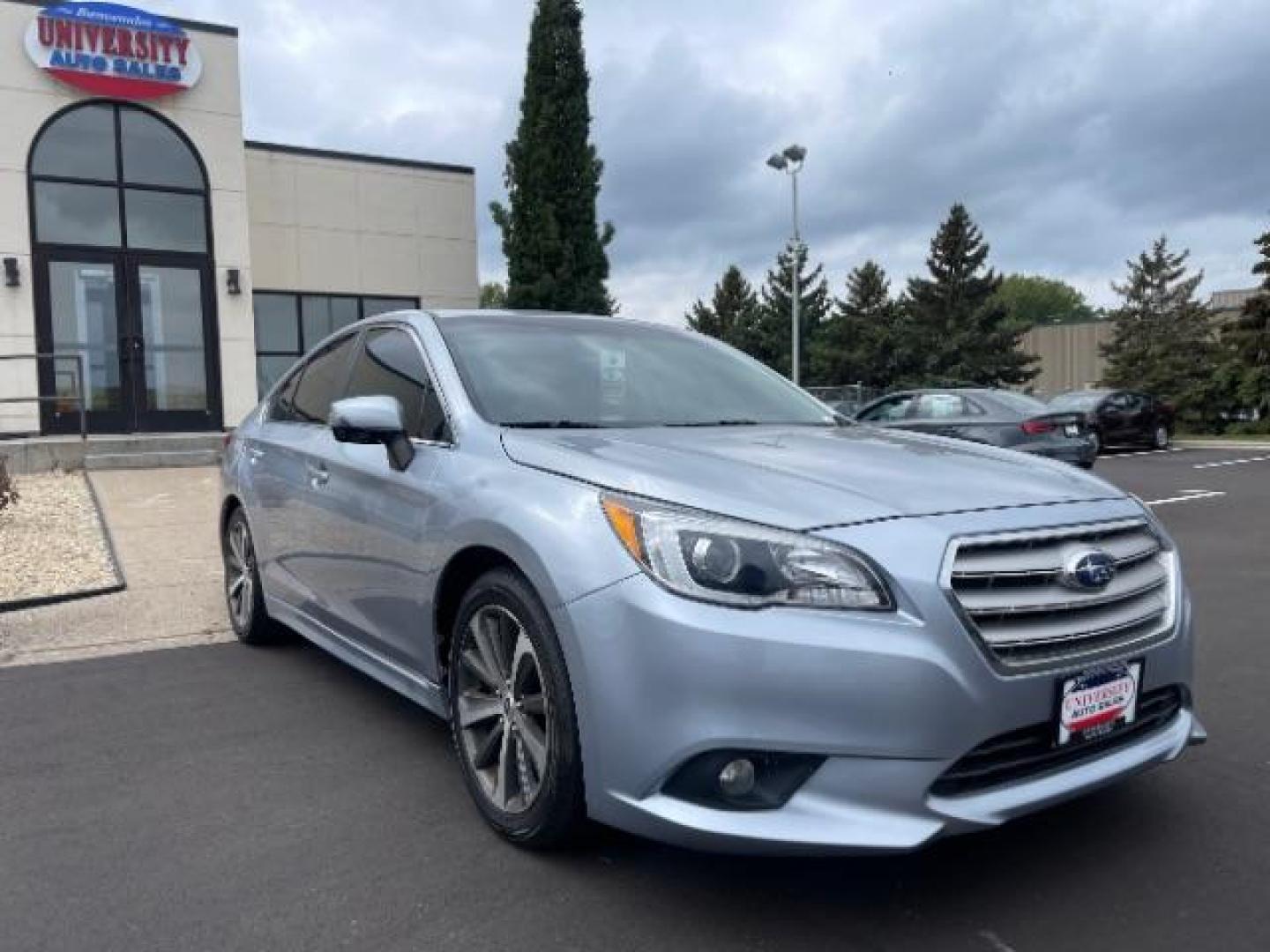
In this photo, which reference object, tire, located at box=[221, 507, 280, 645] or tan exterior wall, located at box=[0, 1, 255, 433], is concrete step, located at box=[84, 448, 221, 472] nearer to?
tan exterior wall, located at box=[0, 1, 255, 433]

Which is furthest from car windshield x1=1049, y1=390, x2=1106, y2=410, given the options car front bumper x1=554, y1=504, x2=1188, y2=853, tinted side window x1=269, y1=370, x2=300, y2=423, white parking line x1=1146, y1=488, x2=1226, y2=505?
car front bumper x1=554, y1=504, x2=1188, y2=853

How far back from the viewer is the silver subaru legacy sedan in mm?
2426

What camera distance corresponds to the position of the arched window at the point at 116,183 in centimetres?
1501

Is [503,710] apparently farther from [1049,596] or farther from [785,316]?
[785,316]

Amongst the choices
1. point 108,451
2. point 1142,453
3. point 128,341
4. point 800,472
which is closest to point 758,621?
point 800,472

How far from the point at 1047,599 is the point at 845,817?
735 millimetres

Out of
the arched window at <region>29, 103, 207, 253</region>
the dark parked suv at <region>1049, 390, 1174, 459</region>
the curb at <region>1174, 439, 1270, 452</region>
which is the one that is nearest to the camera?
the arched window at <region>29, 103, 207, 253</region>

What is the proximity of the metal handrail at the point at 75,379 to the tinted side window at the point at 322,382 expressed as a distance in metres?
10.4

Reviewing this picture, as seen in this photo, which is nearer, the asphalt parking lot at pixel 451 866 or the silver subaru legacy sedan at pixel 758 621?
the silver subaru legacy sedan at pixel 758 621

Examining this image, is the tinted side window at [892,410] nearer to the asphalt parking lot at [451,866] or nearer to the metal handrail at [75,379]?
the asphalt parking lot at [451,866]

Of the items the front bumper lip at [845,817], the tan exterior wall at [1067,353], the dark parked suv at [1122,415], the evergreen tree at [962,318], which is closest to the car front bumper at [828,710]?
the front bumper lip at [845,817]

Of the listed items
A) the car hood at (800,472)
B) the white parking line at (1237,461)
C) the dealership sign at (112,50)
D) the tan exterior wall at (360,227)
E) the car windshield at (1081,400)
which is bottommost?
the white parking line at (1237,461)

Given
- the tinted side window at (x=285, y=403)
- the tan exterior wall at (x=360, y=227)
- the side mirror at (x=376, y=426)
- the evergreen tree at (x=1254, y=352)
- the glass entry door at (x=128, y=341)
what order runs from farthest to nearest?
the evergreen tree at (x=1254, y=352) → the tan exterior wall at (x=360, y=227) → the glass entry door at (x=128, y=341) → the tinted side window at (x=285, y=403) → the side mirror at (x=376, y=426)

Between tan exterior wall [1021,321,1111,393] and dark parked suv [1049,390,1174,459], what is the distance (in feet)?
130
